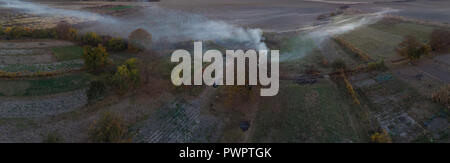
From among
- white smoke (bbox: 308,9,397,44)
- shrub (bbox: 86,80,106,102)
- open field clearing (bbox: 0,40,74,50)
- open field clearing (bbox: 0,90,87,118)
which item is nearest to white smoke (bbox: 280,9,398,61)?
white smoke (bbox: 308,9,397,44)

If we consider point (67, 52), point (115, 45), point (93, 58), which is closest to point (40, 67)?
point (67, 52)

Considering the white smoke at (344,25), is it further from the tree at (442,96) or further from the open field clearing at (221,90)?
the tree at (442,96)

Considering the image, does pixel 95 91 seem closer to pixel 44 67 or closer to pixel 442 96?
pixel 44 67

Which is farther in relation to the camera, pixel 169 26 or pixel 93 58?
pixel 169 26

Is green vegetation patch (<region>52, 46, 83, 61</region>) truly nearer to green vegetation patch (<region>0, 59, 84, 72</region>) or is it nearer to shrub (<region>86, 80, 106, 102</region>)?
green vegetation patch (<region>0, 59, 84, 72</region>)

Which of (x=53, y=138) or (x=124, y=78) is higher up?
(x=124, y=78)

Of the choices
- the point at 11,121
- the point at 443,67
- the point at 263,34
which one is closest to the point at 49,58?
the point at 11,121
